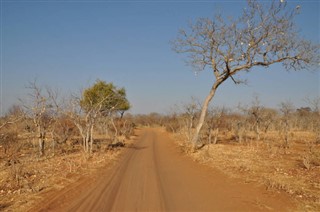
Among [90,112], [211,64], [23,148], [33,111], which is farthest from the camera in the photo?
[23,148]

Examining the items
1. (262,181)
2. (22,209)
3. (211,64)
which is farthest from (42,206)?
(211,64)

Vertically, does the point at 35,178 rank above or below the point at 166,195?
above

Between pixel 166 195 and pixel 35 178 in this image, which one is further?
pixel 35 178

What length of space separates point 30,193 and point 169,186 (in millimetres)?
4194

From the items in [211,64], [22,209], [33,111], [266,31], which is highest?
[266,31]

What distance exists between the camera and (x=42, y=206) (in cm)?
734

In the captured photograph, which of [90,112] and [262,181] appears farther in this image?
[90,112]

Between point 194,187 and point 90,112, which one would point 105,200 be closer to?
point 194,187

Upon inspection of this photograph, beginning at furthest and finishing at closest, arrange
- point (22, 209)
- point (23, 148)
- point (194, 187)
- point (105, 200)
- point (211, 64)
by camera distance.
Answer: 1. point (23, 148)
2. point (211, 64)
3. point (194, 187)
4. point (105, 200)
5. point (22, 209)

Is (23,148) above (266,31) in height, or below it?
below

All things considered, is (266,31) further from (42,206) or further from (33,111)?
(42,206)

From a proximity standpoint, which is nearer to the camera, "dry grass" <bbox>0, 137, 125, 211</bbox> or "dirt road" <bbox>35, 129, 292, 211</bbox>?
"dirt road" <bbox>35, 129, 292, 211</bbox>

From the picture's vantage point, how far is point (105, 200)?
25.7 feet

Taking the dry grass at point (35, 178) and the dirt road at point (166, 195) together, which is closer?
the dirt road at point (166, 195)
